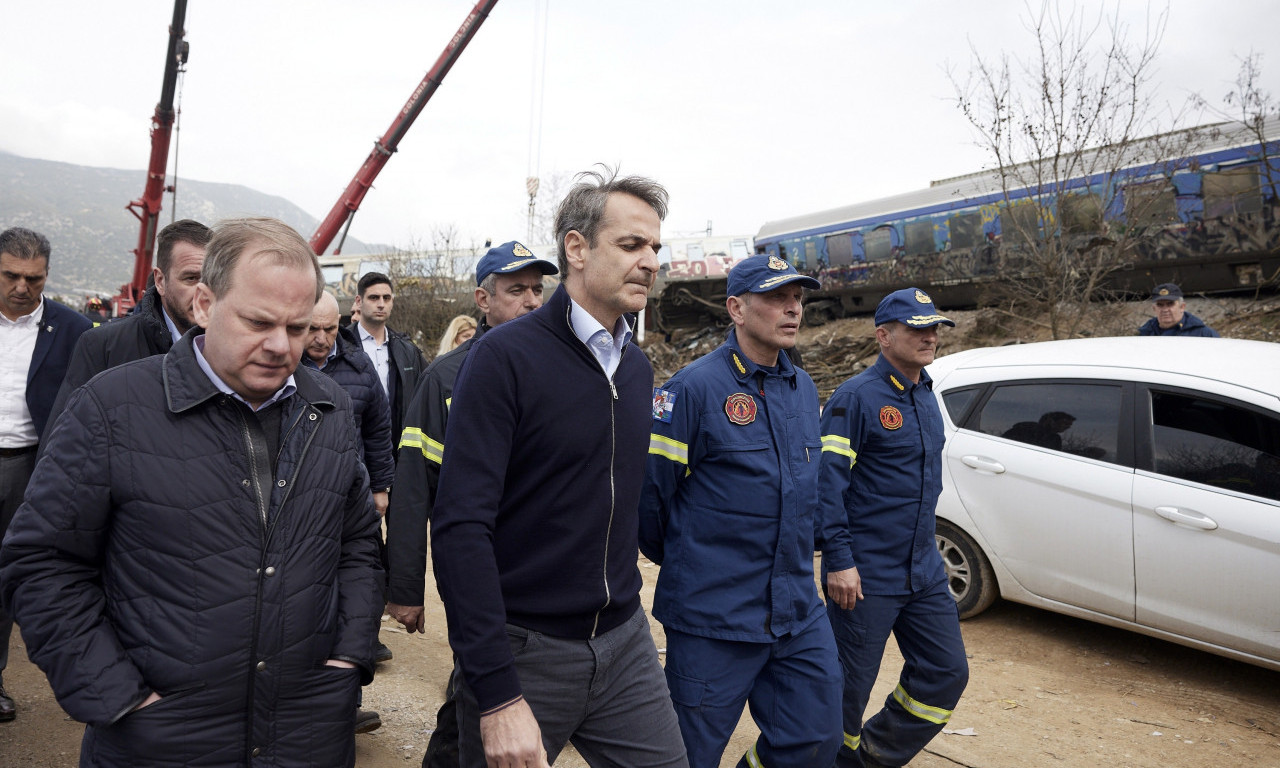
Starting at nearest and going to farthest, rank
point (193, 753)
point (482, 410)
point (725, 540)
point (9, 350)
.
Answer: point (193, 753), point (482, 410), point (725, 540), point (9, 350)

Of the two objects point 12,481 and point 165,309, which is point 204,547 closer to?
point 165,309

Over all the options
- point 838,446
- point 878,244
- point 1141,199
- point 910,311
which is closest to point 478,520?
point 838,446

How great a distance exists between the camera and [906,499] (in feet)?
11.0

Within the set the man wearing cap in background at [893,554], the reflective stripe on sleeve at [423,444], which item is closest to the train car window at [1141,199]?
the man wearing cap in background at [893,554]

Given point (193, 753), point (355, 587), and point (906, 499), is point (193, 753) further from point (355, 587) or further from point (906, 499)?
point (906, 499)

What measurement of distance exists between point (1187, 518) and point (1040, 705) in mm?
1180

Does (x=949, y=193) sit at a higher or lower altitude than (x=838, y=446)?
higher

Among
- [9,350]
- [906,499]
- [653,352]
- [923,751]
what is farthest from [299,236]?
[653,352]

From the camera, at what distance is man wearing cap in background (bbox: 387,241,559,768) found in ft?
9.11

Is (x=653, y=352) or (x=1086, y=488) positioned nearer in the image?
(x=1086, y=488)

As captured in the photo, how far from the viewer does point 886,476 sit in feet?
11.0

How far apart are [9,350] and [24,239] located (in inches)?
20.1

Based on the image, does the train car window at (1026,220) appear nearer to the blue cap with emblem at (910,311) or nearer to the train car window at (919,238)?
the train car window at (919,238)

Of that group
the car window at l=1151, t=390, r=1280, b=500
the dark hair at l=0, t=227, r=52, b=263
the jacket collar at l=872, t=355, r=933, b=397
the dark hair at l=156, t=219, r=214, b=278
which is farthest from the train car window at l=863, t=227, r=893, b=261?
the dark hair at l=156, t=219, r=214, b=278
